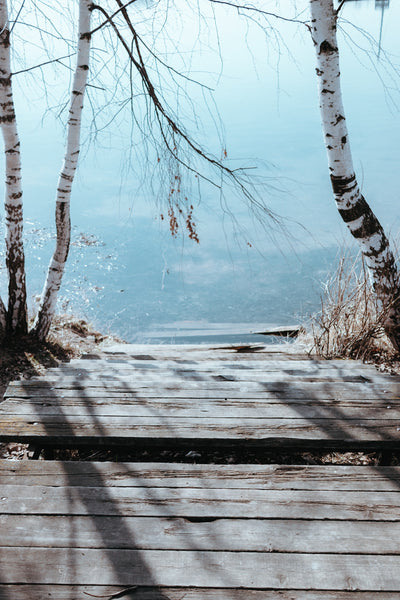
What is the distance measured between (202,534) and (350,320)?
2.98 meters

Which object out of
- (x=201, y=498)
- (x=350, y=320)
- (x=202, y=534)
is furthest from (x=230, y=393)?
(x=350, y=320)

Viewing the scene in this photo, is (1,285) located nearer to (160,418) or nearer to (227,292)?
(227,292)

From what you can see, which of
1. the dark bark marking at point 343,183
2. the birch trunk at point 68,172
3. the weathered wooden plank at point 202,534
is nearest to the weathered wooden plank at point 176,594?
the weathered wooden plank at point 202,534

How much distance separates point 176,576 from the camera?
1.59 m

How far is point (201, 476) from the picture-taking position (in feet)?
6.75

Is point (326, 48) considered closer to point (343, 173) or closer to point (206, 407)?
point (343, 173)

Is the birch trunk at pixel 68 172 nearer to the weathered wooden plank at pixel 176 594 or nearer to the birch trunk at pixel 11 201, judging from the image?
the birch trunk at pixel 11 201

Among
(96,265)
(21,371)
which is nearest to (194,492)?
(21,371)

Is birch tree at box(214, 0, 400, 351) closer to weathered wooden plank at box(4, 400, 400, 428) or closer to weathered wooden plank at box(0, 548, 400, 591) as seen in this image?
weathered wooden plank at box(4, 400, 400, 428)

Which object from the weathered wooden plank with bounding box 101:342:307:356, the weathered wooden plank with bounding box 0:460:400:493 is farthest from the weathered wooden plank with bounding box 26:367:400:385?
the weathered wooden plank with bounding box 101:342:307:356

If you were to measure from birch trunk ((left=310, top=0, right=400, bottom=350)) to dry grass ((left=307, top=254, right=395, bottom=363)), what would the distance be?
14 centimetres

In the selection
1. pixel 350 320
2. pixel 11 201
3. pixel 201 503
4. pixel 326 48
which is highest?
pixel 326 48

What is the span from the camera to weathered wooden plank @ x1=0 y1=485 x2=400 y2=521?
185 cm

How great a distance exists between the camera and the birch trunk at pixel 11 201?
13.8 feet
